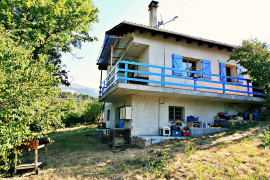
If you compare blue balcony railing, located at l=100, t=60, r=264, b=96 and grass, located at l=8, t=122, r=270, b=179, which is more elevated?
blue balcony railing, located at l=100, t=60, r=264, b=96

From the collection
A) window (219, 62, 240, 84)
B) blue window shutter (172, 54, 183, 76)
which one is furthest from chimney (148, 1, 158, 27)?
window (219, 62, 240, 84)

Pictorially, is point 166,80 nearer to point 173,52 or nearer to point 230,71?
point 173,52

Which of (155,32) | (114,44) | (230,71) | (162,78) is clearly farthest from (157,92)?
(230,71)

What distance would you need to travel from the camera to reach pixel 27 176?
17.4ft

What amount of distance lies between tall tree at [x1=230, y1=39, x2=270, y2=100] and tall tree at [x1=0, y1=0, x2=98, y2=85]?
1138 centimetres

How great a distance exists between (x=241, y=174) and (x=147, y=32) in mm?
8893

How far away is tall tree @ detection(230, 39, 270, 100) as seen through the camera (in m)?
9.91

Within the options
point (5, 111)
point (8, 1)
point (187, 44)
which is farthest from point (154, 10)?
point (5, 111)

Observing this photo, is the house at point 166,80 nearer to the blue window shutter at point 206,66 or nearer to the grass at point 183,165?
the blue window shutter at point 206,66

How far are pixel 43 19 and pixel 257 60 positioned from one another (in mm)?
13830

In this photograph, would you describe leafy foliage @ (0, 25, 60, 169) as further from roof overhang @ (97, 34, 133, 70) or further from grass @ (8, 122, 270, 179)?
roof overhang @ (97, 34, 133, 70)

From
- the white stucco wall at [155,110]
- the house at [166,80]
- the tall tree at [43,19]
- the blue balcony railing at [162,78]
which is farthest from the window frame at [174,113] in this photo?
the tall tree at [43,19]

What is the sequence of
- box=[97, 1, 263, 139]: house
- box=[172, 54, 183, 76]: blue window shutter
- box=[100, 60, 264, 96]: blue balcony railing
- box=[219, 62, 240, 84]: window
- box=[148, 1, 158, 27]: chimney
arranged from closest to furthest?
box=[100, 60, 264, 96]: blue balcony railing
box=[97, 1, 263, 139]: house
box=[172, 54, 183, 76]: blue window shutter
box=[219, 62, 240, 84]: window
box=[148, 1, 158, 27]: chimney

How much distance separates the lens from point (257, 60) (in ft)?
32.9
